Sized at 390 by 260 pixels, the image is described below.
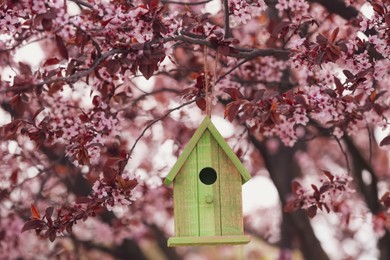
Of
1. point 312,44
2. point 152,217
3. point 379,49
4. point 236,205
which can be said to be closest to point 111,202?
point 236,205

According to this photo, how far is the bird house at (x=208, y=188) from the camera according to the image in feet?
10.5

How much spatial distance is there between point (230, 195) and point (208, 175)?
14 cm

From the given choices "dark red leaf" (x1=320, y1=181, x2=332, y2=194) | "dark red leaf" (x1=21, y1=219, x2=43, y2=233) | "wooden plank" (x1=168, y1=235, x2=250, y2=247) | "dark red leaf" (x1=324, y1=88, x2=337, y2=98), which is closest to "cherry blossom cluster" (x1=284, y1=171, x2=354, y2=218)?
"dark red leaf" (x1=320, y1=181, x2=332, y2=194)

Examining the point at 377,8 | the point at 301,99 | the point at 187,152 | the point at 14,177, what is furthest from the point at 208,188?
the point at 14,177

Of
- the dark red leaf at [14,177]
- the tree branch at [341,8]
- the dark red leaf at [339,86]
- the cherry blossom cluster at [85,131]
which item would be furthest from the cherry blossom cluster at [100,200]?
the tree branch at [341,8]

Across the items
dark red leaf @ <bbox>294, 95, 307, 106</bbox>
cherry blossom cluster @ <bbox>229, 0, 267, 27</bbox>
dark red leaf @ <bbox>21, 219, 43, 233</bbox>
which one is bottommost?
dark red leaf @ <bbox>21, 219, 43, 233</bbox>

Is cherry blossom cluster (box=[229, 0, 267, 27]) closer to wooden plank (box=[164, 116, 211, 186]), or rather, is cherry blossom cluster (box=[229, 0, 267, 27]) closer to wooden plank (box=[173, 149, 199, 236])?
wooden plank (box=[164, 116, 211, 186])

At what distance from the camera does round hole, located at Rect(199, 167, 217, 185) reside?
10.6 ft

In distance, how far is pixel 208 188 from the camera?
322 cm

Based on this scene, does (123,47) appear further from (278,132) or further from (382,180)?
(382,180)

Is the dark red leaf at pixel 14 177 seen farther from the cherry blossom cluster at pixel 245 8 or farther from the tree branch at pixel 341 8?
the tree branch at pixel 341 8

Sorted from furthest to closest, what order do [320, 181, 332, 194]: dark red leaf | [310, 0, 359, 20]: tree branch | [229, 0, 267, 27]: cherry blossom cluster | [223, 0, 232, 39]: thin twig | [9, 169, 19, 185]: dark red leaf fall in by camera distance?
[9, 169, 19, 185]: dark red leaf, [310, 0, 359, 20]: tree branch, [320, 181, 332, 194]: dark red leaf, [229, 0, 267, 27]: cherry blossom cluster, [223, 0, 232, 39]: thin twig

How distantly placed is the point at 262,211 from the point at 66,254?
163 inches

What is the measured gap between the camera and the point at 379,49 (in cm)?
344
